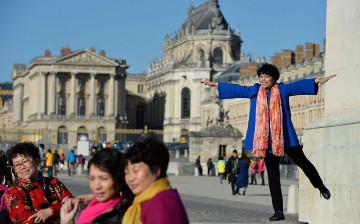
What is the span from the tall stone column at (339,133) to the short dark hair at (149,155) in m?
5.14

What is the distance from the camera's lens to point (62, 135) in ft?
466

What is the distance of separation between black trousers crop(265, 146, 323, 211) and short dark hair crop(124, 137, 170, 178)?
3.94m

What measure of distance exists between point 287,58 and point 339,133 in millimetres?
91361

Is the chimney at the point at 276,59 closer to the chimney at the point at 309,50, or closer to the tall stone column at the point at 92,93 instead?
the chimney at the point at 309,50

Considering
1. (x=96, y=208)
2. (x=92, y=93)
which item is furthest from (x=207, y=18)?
(x=96, y=208)

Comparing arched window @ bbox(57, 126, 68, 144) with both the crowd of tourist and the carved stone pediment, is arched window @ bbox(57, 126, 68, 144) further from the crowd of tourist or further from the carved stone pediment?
the crowd of tourist

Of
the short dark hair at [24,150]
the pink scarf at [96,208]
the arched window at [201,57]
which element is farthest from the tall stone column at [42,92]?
the pink scarf at [96,208]

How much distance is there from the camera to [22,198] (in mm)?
7523

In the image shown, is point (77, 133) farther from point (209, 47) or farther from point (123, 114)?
point (209, 47)

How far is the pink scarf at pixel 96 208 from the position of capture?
6094 mm

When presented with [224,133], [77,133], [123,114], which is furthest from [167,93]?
[224,133]

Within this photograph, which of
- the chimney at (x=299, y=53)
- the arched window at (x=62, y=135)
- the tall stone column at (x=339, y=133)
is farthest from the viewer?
the arched window at (x=62, y=135)

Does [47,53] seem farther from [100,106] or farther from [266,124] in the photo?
[266,124]

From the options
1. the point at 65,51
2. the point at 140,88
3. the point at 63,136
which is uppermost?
the point at 65,51
